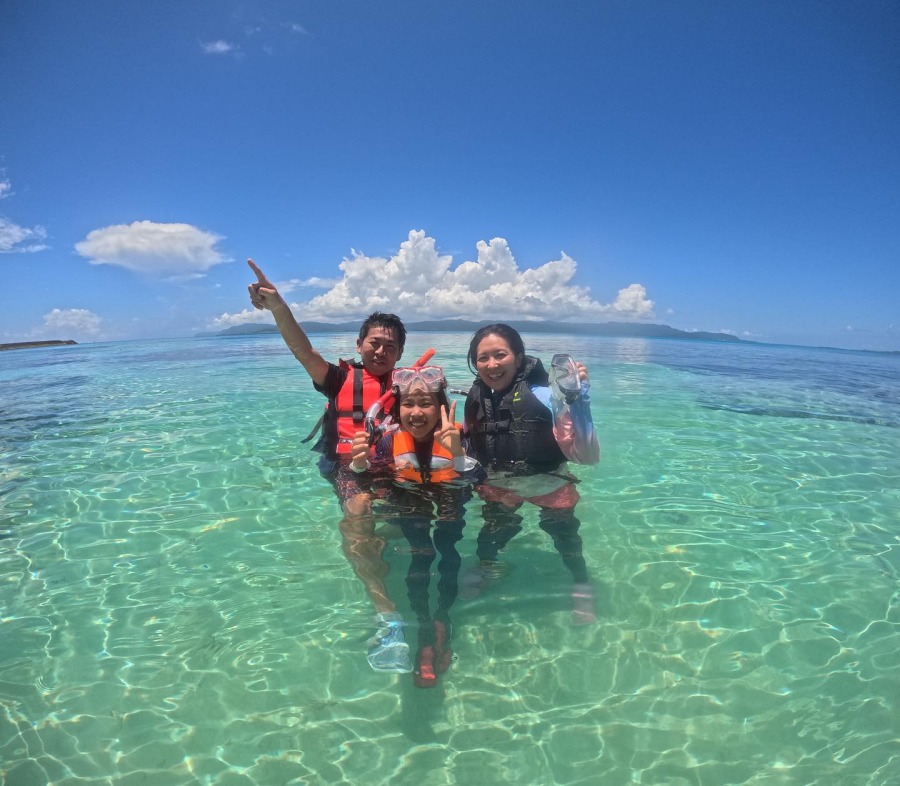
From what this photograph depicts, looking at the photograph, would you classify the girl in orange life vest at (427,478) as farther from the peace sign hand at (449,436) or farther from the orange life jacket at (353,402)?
the orange life jacket at (353,402)

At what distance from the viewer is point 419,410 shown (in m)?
3.64

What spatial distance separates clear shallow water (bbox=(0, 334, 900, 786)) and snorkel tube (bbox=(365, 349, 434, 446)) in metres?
1.04

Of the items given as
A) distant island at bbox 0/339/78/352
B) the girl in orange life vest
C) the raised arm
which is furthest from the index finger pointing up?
distant island at bbox 0/339/78/352

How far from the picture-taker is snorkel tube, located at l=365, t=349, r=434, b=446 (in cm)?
372

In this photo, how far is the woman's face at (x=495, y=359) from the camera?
4.02 metres

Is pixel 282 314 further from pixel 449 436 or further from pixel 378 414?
pixel 449 436

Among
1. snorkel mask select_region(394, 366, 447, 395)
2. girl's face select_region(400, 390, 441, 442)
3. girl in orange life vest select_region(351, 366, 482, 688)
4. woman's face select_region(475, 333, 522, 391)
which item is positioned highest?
woman's face select_region(475, 333, 522, 391)

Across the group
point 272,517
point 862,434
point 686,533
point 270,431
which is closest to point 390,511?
point 272,517

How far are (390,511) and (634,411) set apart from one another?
7.87 m

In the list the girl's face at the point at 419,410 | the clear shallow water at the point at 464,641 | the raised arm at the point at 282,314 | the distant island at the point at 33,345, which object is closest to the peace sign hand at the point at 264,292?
the raised arm at the point at 282,314

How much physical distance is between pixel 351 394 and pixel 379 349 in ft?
1.62

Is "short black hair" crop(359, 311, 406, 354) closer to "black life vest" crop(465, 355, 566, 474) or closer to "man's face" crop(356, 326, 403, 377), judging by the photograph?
"man's face" crop(356, 326, 403, 377)

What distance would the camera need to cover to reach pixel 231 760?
94.0 inches

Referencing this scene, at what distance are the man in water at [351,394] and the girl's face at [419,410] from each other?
792mm
